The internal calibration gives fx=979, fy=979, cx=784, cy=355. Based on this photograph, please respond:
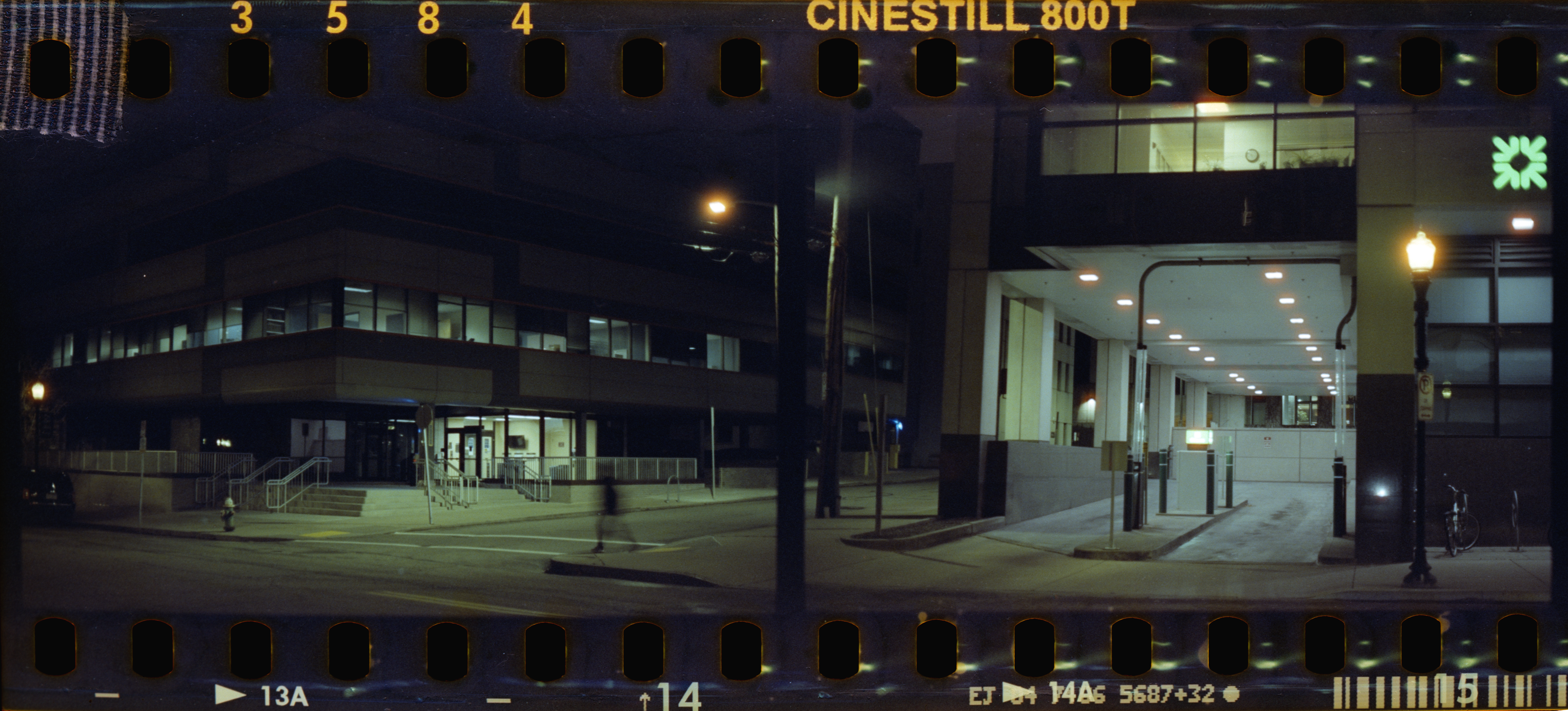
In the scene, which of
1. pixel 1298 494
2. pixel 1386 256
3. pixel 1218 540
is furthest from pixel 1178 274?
pixel 1298 494

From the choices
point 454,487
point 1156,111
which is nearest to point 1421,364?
point 1156,111

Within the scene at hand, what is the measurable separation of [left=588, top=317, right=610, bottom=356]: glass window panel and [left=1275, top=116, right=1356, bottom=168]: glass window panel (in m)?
3.93

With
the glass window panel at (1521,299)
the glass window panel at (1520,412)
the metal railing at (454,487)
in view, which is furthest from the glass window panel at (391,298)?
the glass window panel at (1520,412)

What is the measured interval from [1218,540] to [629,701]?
6.97 metres

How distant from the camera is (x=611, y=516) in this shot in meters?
4.14

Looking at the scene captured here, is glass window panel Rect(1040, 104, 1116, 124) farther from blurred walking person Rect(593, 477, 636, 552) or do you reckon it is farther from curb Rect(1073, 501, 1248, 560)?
blurred walking person Rect(593, 477, 636, 552)

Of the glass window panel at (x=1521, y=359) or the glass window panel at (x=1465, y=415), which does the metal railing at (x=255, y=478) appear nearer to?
the glass window panel at (x=1465, y=415)

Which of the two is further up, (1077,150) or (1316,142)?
(1316,142)

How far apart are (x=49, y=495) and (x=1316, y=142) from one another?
725 centimetres

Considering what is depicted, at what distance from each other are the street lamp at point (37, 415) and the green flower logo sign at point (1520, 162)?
5828 millimetres

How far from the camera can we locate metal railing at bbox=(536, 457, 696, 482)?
405cm

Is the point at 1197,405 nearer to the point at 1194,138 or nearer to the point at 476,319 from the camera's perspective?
the point at 1194,138

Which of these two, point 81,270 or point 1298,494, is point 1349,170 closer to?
point 81,270

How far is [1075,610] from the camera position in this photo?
4043 millimetres
